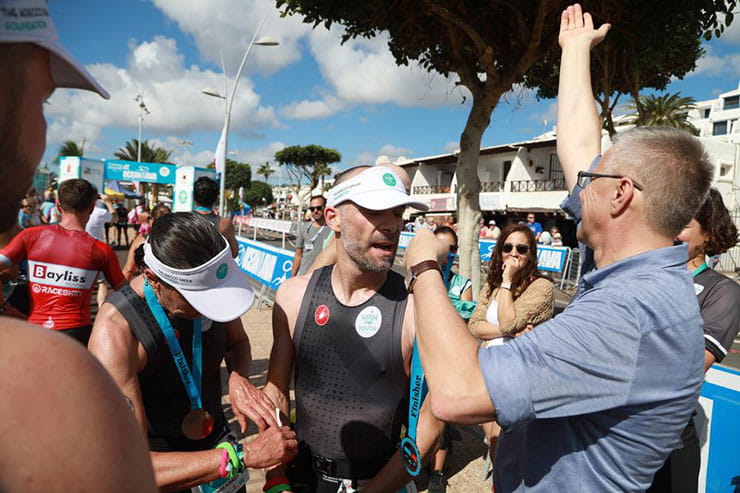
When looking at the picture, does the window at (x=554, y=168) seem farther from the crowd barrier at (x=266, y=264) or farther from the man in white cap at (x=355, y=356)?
the man in white cap at (x=355, y=356)

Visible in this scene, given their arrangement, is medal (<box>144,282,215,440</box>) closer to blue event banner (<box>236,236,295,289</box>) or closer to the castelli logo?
the castelli logo

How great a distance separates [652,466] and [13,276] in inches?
185

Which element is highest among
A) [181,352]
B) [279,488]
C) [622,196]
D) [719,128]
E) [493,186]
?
[719,128]

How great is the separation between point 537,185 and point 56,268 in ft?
101

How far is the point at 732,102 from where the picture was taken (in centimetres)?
6725

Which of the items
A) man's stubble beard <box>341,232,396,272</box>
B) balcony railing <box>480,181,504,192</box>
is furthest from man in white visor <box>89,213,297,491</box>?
balcony railing <box>480,181,504,192</box>

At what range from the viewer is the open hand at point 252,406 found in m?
1.89

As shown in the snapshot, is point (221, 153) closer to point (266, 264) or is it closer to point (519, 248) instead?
point (266, 264)

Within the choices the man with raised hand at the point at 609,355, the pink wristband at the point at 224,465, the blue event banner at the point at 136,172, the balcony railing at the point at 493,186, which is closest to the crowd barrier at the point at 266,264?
the pink wristband at the point at 224,465

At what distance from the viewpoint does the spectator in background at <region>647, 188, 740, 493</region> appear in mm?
2326

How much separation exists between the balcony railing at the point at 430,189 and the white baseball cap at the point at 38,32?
38.4 m

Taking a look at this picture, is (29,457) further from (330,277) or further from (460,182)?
(460,182)

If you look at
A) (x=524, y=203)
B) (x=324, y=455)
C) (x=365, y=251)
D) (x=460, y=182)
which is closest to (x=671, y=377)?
(x=365, y=251)

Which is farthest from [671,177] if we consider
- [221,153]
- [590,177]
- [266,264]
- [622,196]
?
[221,153]
